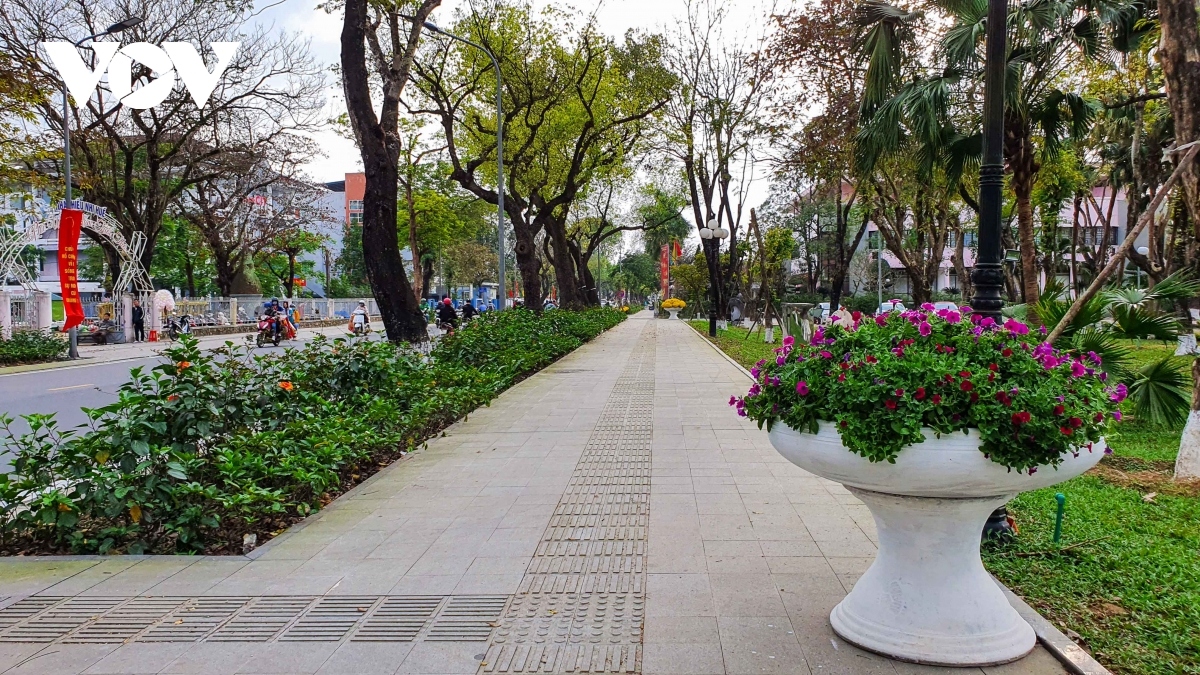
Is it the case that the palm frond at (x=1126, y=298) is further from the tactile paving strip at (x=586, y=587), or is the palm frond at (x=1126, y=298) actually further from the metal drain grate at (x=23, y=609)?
the metal drain grate at (x=23, y=609)

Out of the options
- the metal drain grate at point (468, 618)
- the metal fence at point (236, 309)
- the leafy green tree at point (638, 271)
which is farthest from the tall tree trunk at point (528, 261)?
the leafy green tree at point (638, 271)

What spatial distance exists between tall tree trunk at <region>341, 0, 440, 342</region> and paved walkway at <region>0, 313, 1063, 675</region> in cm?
571

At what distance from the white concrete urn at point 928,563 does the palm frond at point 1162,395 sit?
16.2 ft

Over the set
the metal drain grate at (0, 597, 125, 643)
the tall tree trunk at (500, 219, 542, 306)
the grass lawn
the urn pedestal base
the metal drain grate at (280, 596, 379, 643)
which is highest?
the tall tree trunk at (500, 219, 542, 306)

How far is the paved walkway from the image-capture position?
314cm

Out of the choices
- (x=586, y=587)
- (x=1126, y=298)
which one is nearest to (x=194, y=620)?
(x=586, y=587)

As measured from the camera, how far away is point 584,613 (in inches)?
140

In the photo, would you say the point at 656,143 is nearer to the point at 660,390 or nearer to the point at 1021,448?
the point at 660,390

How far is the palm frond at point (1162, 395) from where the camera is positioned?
22.6 ft

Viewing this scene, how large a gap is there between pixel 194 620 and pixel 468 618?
4.09 feet

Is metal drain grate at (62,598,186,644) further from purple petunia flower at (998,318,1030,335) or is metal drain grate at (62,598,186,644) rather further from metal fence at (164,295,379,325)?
metal fence at (164,295,379,325)

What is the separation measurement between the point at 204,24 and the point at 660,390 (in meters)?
16.6

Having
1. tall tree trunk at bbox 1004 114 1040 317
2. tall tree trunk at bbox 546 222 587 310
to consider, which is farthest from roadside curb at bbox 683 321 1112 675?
tall tree trunk at bbox 546 222 587 310

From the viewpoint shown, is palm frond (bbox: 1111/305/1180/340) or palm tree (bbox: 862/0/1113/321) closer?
palm frond (bbox: 1111/305/1180/340)
